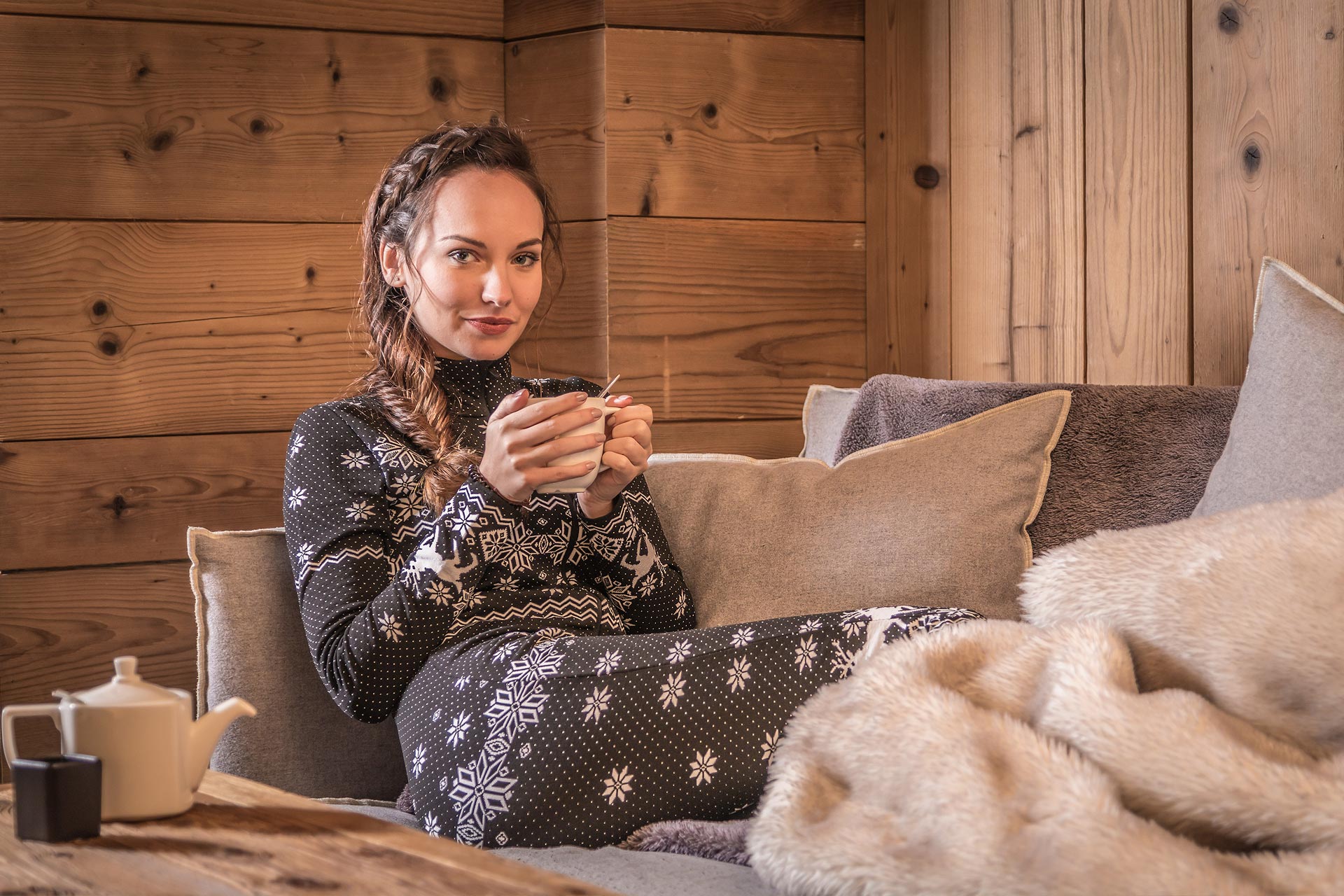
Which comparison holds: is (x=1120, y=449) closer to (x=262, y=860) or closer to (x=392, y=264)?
(x=392, y=264)

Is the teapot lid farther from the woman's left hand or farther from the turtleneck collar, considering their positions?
the turtleneck collar

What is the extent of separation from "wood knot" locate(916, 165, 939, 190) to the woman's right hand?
1145mm

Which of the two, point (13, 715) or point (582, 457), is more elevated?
point (582, 457)

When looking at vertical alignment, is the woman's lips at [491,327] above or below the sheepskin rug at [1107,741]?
above

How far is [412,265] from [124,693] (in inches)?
33.8

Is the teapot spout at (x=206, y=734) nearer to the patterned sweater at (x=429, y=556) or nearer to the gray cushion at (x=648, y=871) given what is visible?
the gray cushion at (x=648, y=871)

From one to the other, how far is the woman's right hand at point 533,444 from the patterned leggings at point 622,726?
17 cm

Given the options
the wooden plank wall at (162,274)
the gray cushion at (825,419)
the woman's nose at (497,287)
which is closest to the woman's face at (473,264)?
the woman's nose at (497,287)

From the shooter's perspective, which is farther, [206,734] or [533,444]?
[533,444]

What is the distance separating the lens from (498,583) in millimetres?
1407

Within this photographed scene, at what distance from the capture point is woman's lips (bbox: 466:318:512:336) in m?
1.58

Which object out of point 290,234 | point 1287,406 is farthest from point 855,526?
point 290,234

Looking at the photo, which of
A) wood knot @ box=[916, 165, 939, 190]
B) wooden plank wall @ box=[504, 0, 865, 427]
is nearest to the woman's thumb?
wooden plank wall @ box=[504, 0, 865, 427]

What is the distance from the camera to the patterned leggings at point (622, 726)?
115 cm
